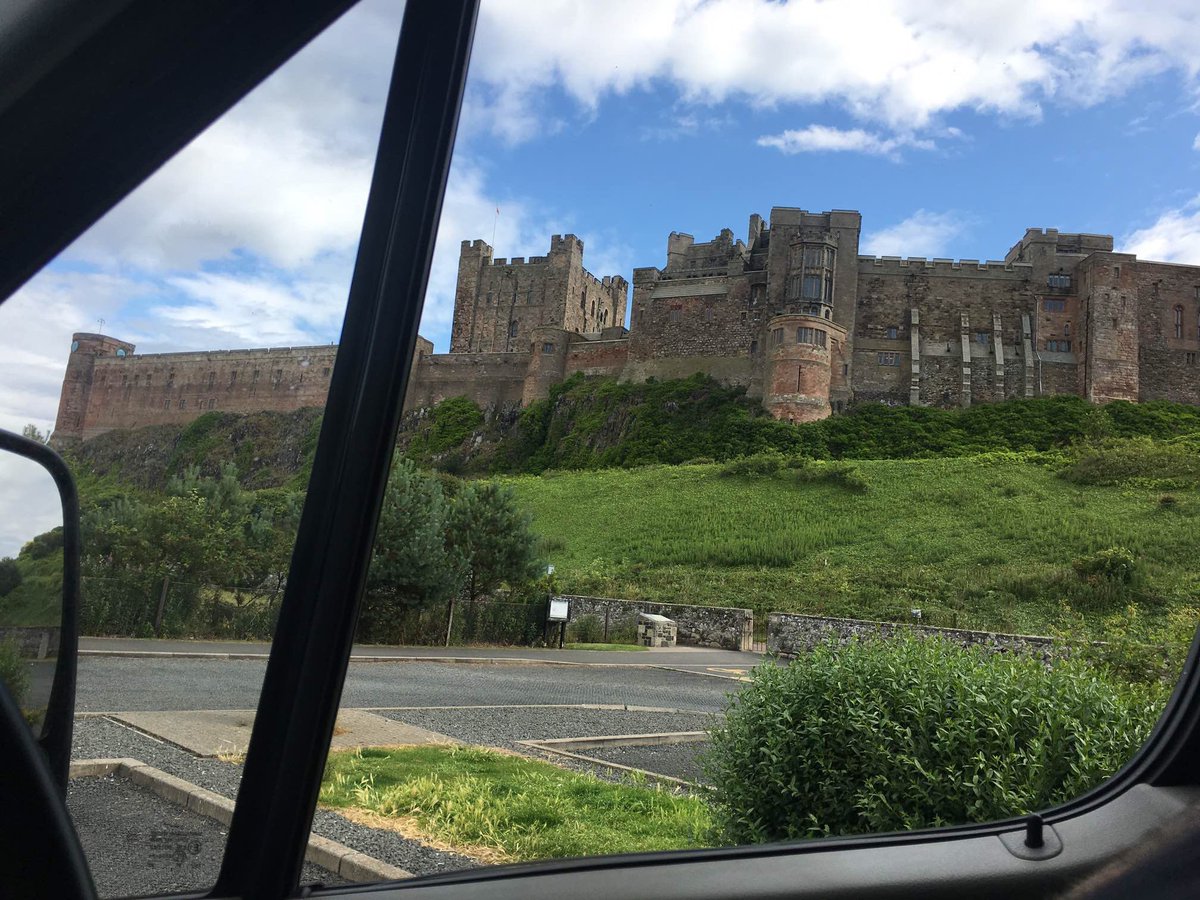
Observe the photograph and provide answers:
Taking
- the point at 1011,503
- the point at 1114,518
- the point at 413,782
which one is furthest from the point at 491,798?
the point at 1011,503

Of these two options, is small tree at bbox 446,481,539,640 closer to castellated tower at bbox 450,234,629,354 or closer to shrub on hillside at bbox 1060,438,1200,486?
shrub on hillside at bbox 1060,438,1200,486

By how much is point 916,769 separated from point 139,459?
5.74ft

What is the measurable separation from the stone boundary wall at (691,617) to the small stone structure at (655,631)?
0.26m

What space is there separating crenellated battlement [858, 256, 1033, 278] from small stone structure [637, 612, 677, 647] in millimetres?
25525

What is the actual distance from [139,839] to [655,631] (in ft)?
41.2

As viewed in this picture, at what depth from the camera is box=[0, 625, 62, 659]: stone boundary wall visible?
74 cm

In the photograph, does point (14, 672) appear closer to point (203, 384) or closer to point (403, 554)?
point (203, 384)

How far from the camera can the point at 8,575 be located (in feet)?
2.41

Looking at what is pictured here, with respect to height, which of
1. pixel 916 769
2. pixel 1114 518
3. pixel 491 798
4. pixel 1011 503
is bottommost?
pixel 491 798

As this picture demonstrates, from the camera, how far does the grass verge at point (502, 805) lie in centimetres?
157

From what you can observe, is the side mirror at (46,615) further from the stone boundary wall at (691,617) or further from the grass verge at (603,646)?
the stone boundary wall at (691,617)

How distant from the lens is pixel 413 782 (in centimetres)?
201

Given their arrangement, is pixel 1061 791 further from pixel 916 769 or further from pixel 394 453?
pixel 394 453

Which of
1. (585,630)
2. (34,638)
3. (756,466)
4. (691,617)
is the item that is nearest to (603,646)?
(585,630)
